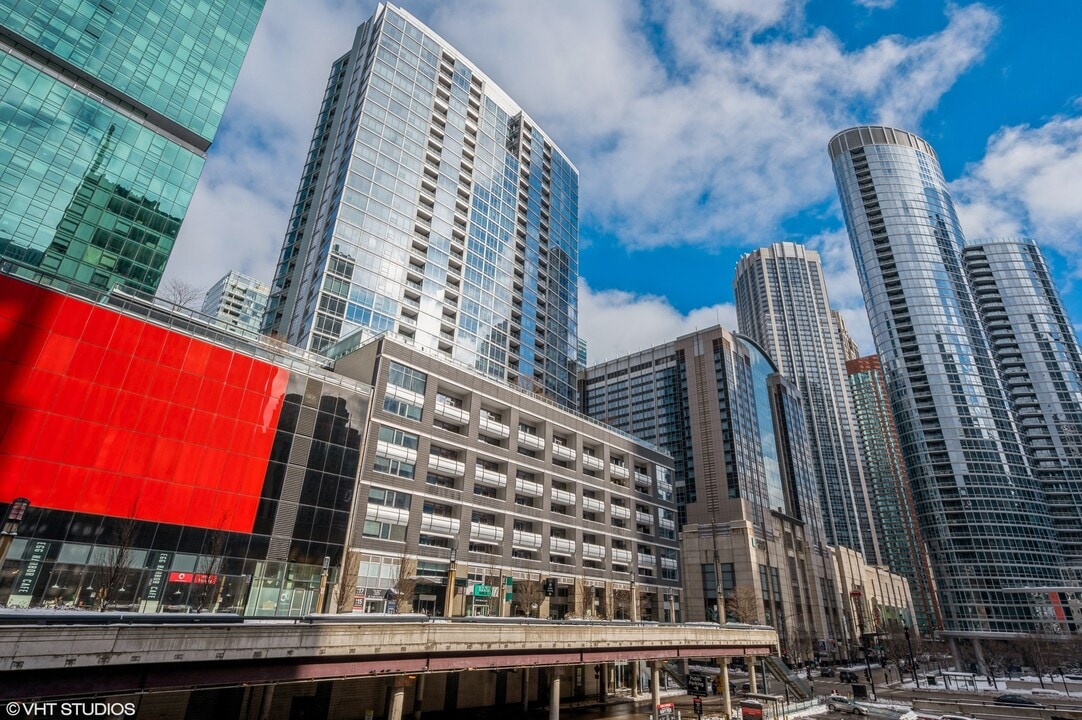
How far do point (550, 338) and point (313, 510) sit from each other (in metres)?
65.2

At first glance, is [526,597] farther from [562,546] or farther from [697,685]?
[697,685]

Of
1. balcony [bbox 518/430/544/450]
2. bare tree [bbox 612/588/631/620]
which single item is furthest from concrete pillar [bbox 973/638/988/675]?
balcony [bbox 518/430/544/450]

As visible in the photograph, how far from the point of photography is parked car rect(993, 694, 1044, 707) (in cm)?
6072

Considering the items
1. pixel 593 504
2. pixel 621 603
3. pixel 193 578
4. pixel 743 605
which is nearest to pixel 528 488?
pixel 593 504

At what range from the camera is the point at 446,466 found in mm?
56906

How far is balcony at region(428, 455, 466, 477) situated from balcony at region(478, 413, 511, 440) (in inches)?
218

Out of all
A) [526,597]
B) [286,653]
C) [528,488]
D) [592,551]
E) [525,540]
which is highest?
[528,488]

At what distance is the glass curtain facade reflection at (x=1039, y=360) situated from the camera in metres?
150

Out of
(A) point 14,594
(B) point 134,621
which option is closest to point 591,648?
(B) point 134,621

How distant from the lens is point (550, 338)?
103375 millimetres

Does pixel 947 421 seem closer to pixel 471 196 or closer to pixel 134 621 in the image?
pixel 471 196

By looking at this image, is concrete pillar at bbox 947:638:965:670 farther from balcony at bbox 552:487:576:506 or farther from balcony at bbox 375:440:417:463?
balcony at bbox 375:440:417:463

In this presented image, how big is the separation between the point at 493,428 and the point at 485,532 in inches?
457

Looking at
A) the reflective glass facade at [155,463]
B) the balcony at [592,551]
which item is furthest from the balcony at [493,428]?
the reflective glass facade at [155,463]
